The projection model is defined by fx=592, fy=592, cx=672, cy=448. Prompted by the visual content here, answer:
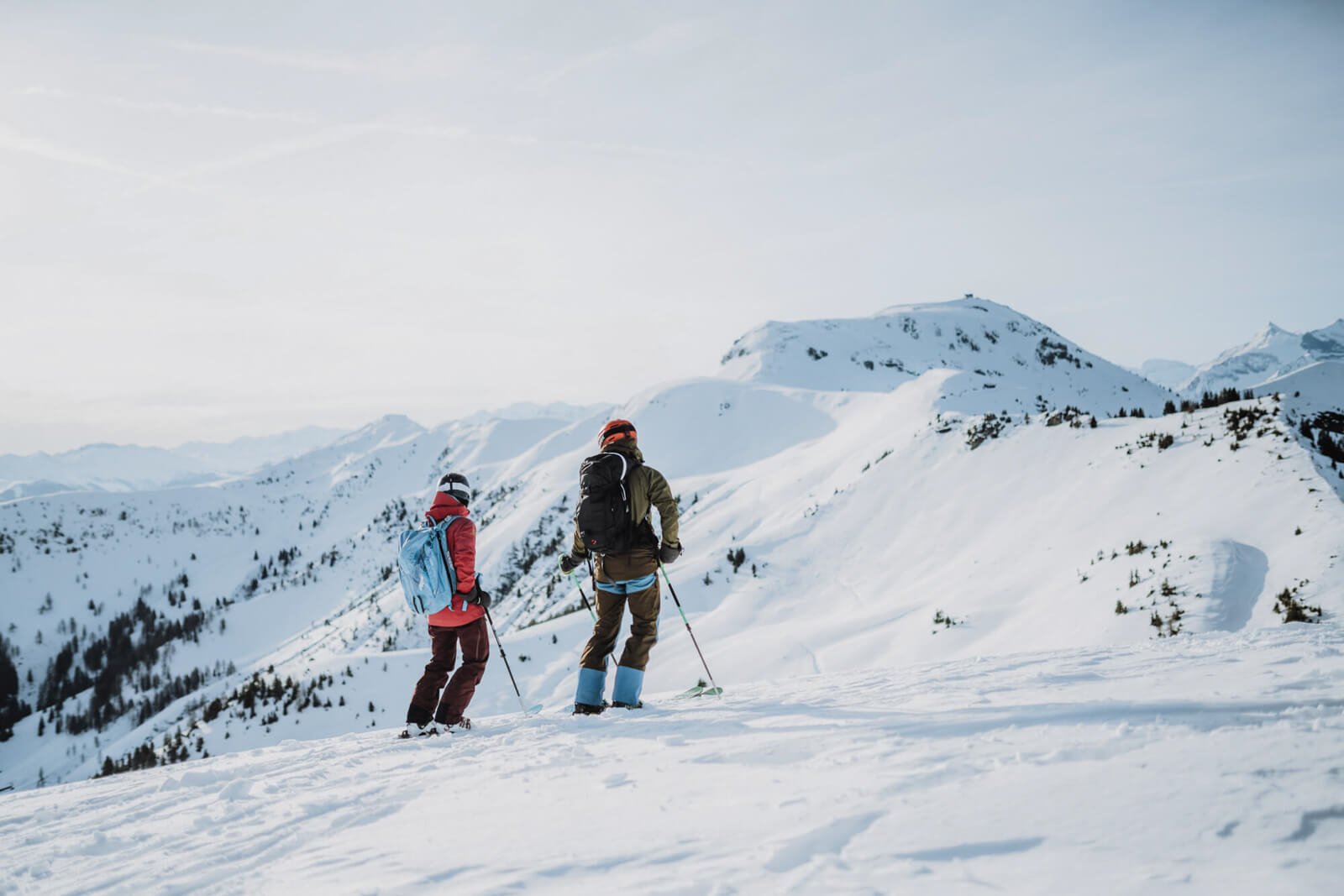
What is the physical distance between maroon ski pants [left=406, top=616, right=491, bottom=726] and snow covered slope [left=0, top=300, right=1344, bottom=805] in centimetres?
493

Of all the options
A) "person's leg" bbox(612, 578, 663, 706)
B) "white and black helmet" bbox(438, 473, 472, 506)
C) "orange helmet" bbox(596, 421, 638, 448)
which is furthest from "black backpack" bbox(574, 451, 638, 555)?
"white and black helmet" bbox(438, 473, 472, 506)

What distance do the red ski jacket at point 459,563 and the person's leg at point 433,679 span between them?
0.82 feet

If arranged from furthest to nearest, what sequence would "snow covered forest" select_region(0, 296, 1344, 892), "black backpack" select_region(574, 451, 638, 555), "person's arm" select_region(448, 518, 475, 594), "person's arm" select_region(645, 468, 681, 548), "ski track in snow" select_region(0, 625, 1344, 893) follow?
"person's arm" select_region(448, 518, 475, 594) → "person's arm" select_region(645, 468, 681, 548) → "black backpack" select_region(574, 451, 638, 555) → "snow covered forest" select_region(0, 296, 1344, 892) → "ski track in snow" select_region(0, 625, 1344, 893)

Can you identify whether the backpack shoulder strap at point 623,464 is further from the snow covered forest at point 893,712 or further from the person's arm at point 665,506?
the snow covered forest at point 893,712

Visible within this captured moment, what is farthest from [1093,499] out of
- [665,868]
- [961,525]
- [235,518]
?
[235,518]

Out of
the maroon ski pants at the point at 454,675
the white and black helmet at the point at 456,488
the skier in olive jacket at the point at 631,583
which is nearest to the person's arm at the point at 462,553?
the white and black helmet at the point at 456,488

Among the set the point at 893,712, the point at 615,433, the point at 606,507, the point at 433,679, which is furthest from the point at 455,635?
the point at 893,712

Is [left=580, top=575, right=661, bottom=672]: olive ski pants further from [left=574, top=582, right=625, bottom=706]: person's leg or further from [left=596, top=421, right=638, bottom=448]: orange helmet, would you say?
[left=596, top=421, right=638, bottom=448]: orange helmet

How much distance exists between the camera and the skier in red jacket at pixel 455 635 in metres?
6.29

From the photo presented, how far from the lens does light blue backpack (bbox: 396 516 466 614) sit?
20.4ft

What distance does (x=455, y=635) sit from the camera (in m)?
6.50

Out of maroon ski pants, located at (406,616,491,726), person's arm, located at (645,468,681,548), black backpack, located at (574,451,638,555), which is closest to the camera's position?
black backpack, located at (574,451,638,555)

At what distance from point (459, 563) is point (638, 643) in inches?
81.6

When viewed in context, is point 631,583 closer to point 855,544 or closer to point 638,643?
point 638,643
